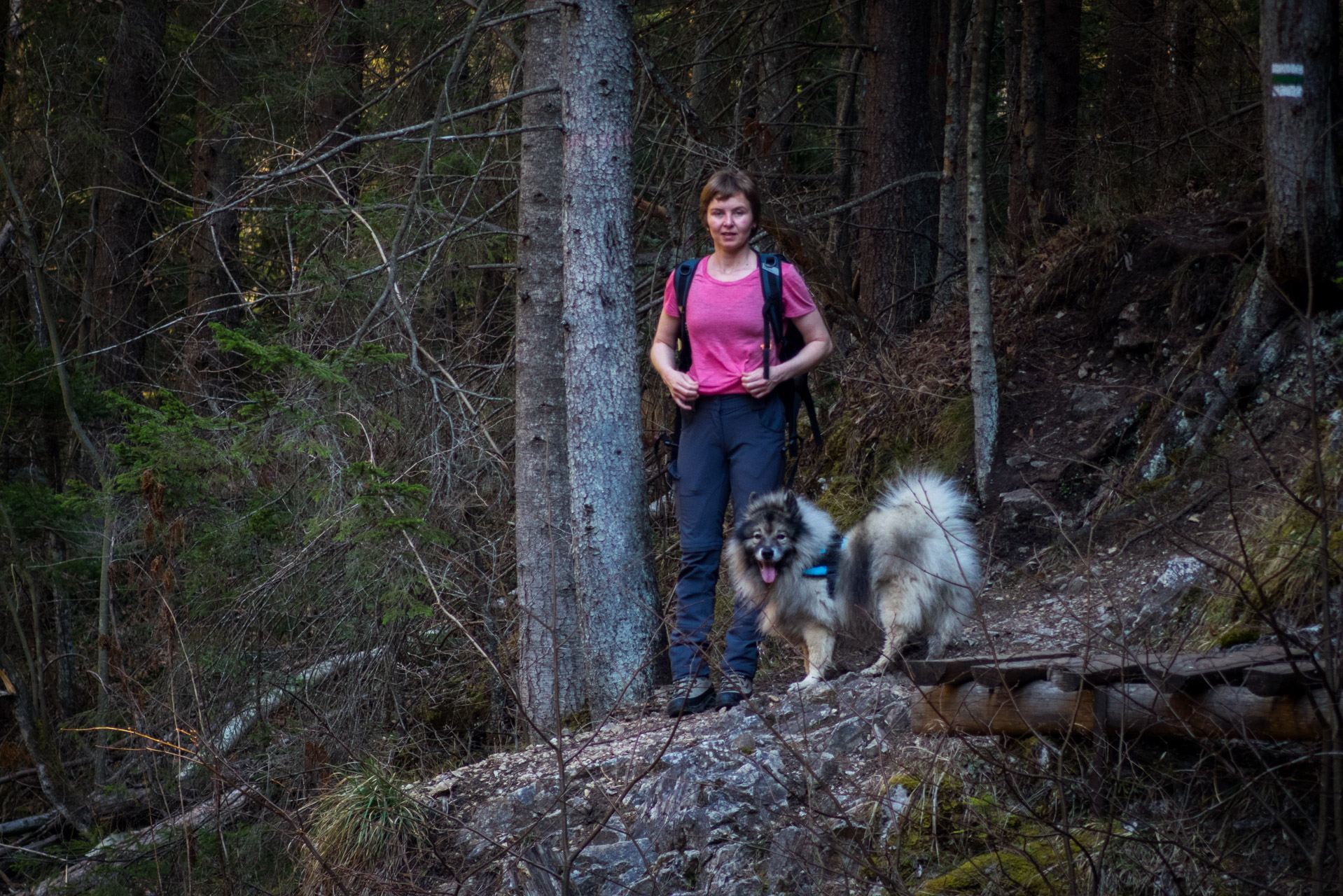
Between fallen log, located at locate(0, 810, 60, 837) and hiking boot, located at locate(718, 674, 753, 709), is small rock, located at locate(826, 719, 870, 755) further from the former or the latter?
fallen log, located at locate(0, 810, 60, 837)

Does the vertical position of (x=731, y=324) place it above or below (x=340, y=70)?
below

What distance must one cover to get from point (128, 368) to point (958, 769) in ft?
33.2

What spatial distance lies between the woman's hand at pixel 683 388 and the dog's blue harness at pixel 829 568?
1.12m

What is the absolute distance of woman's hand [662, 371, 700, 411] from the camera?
185 inches

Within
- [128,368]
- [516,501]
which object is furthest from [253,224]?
[516,501]

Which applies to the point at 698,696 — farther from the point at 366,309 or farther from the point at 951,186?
the point at 951,186


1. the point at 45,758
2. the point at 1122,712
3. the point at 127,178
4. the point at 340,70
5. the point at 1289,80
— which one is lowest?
the point at 45,758

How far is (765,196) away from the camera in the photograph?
7223 millimetres

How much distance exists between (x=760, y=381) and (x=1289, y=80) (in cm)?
303

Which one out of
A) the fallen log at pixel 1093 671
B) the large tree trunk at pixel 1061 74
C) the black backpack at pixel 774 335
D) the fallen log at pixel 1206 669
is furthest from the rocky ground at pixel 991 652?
the large tree trunk at pixel 1061 74

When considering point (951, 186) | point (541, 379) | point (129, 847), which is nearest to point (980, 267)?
point (951, 186)

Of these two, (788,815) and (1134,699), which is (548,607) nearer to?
(788,815)

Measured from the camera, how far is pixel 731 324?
184 inches

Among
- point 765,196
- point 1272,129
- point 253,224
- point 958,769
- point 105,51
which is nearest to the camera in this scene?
point 958,769
